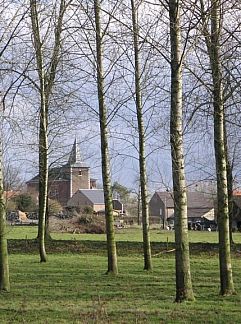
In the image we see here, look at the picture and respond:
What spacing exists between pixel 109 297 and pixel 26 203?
57.9 meters

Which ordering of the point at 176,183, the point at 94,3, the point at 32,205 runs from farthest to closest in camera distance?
the point at 32,205, the point at 94,3, the point at 176,183

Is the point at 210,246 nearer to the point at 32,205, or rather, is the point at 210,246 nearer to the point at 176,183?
the point at 176,183

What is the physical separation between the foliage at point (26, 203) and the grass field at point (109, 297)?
46.9m

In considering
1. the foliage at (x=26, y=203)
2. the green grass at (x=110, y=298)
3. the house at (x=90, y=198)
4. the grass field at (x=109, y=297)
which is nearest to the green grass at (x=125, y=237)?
the grass field at (x=109, y=297)

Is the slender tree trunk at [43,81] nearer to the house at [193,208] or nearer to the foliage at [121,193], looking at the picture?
the foliage at [121,193]

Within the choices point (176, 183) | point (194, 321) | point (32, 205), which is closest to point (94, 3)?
point (176, 183)

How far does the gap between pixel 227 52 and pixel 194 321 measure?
5.41 meters

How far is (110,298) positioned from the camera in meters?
12.8

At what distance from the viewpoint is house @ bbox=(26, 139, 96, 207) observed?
28847 millimetres

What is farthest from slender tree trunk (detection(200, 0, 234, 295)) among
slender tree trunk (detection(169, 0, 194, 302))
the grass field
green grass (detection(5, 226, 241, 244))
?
green grass (detection(5, 226, 241, 244))

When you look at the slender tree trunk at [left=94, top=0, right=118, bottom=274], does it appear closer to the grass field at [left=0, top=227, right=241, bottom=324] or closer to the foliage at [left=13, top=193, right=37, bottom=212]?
the grass field at [left=0, top=227, right=241, bottom=324]

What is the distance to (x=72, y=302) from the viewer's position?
12266mm

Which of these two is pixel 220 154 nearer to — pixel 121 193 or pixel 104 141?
pixel 104 141

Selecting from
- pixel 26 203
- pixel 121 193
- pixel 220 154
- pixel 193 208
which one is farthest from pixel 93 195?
pixel 220 154
